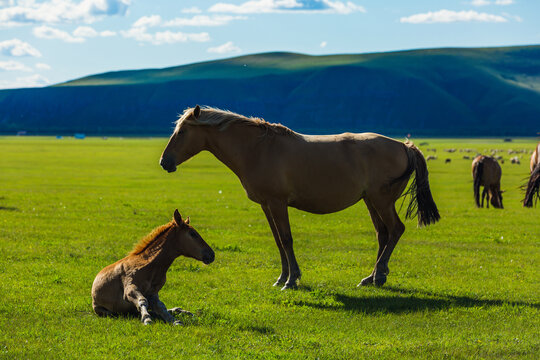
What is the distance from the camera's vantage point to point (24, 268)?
14188 mm

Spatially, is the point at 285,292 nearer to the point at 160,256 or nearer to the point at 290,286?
the point at 290,286

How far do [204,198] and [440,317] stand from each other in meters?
22.6

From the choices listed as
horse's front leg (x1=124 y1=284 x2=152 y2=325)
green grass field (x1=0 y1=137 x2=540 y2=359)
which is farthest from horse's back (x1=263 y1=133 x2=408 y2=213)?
horse's front leg (x1=124 y1=284 x2=152 y2=325)

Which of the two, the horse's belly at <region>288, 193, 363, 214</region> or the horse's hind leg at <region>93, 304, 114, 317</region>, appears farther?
the horse's belly at <region>288, 193, 363, 214</region>

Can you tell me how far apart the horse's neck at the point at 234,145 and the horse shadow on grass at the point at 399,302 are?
3021mm

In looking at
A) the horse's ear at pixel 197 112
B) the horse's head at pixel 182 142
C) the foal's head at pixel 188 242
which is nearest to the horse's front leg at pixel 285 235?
the horse's head at pixel 182 142

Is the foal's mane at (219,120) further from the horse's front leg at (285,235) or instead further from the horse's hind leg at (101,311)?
the horse's hind leg at (101,311)

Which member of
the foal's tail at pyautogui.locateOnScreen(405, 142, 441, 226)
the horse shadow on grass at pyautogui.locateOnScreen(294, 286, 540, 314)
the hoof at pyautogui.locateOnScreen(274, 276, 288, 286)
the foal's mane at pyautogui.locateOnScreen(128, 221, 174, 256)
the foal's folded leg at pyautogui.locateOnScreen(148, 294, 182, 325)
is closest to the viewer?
the foal's folded leg at pyautogui.locateOnScreen(148, 294, 182, 325)

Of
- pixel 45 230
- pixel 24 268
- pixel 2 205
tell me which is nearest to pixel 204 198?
pixel 2 205

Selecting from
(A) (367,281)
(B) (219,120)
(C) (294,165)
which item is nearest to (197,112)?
(B) (219,120)

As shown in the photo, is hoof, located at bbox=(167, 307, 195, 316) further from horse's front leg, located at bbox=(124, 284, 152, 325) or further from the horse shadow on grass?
the horse shadow on grass

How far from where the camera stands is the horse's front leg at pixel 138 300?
973 cm

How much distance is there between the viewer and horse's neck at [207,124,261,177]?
43.2 feet

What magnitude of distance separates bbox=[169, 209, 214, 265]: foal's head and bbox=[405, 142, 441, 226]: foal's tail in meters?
5.22
